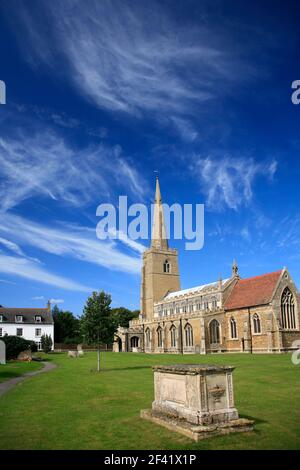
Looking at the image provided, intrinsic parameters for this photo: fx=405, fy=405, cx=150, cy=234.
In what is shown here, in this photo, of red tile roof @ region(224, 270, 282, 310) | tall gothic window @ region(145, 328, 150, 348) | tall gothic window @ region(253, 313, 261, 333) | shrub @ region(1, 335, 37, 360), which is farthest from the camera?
tall gothic window @ region(145, 328, 150, 348)

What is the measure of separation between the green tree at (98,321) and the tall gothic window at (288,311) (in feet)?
79.9

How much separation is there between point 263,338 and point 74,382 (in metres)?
32.2

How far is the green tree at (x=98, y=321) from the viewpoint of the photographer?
105 feet

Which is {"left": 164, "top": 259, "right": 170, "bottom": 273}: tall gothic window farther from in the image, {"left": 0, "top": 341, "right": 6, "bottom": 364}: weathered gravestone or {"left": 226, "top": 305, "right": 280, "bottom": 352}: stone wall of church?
{"left": 0, "top": 341, "right": 6, "bottom": 364}: weathered gravestone

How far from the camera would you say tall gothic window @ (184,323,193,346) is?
6066 cm

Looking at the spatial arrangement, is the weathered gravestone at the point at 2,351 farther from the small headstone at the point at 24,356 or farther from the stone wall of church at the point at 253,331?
the stone wall of church at the point at 253,331

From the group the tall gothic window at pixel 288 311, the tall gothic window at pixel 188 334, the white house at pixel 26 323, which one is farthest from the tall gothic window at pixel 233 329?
the white house at pixel 26 323

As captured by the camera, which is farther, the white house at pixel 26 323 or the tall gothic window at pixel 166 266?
the tall gothic window at pixel 166 266

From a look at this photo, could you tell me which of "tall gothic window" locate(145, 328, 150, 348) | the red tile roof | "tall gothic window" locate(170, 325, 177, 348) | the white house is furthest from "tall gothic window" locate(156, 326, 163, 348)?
the white house

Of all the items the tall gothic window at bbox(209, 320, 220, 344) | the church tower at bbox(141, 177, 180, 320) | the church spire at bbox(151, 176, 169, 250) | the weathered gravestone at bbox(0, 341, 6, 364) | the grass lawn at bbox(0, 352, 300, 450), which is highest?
the church spire at bbox(151, 176, 169, 250)

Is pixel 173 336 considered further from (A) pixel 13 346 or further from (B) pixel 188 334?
(A) pixel 13 346

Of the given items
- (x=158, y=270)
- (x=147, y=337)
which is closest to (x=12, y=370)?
(x=147, y=337)
